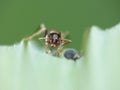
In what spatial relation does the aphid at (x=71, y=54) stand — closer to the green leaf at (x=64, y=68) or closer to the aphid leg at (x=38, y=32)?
the green leaf at (x=64, y=68)

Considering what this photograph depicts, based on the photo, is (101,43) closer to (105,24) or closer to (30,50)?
(105,24)

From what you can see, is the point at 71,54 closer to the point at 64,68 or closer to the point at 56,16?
the point at 64,68

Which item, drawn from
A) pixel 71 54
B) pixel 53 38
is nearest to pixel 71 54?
pixel 71 54

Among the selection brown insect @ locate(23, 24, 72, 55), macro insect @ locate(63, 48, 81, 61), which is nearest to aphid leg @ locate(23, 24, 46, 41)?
brown insect @ locate(23, 24, 72, 55)

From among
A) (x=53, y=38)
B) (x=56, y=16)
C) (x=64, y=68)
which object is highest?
(x=56, y=16)

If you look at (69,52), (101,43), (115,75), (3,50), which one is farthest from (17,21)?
(115,75)

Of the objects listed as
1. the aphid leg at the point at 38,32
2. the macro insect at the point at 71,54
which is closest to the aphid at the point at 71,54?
the macro insect at the point at 71,54
